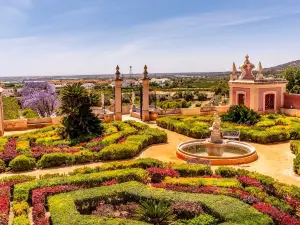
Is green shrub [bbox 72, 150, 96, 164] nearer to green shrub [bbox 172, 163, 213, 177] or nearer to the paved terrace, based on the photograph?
the paved terrace

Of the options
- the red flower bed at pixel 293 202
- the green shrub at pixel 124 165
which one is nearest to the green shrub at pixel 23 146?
the green shrub at pixel 124 165

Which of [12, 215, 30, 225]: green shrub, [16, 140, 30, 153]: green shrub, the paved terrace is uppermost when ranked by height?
[16, 140, 30, 153]: green shrub

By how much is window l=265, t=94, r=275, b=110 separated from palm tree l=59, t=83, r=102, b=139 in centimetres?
1588

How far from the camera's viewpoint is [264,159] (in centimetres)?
1560

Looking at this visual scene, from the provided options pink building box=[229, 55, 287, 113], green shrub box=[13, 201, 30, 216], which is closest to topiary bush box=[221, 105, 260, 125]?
pink building box=[229, 55, 287, 113]

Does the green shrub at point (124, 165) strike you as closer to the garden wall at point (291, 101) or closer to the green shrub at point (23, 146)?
the green shrub at point (23, 146)

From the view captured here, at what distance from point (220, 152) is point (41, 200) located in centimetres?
957

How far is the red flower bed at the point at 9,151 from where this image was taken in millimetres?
14441

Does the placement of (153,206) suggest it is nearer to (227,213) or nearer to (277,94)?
(227,213)

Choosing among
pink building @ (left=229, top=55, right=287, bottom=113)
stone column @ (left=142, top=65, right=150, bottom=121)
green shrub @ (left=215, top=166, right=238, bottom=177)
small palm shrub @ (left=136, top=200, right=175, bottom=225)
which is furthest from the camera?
pink building @ (left=229, top=55, right=287, bottom=113)

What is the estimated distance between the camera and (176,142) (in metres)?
19.2

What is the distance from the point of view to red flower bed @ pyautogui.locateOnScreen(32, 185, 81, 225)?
8470 millimetres

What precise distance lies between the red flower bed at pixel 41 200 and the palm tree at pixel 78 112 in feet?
27.6

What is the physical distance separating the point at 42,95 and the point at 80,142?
15.0 meters
